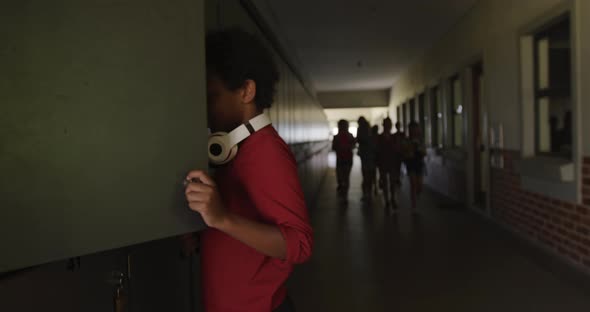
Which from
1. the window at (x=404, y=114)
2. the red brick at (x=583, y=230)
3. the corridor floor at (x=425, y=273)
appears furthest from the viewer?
the window at (x=404, y=114)

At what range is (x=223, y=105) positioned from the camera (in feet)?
3.76

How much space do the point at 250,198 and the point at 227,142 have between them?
155mm

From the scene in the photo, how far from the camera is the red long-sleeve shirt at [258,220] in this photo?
1.05m

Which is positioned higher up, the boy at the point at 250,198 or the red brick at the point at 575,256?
the boy at the point at 250,198

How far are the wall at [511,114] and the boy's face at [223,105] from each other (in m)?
3.65

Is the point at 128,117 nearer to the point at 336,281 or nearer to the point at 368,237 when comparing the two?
the point at 336,281

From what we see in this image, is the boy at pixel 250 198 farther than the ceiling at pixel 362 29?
No

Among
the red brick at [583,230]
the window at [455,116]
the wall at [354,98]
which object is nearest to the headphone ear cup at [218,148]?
the red brick at [583,230]

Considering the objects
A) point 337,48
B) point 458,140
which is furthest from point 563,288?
point 337,48

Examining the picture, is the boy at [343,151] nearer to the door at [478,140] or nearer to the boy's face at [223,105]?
the door at [478,140]

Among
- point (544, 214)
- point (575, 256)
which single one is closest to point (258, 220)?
point (575, 256)

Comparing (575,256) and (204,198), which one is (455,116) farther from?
(204,198)

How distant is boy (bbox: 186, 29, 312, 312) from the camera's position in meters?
1.04

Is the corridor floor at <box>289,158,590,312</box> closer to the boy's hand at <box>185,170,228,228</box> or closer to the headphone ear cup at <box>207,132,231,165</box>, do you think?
the headphone ear cup at <box>207,132,231,165</box>
